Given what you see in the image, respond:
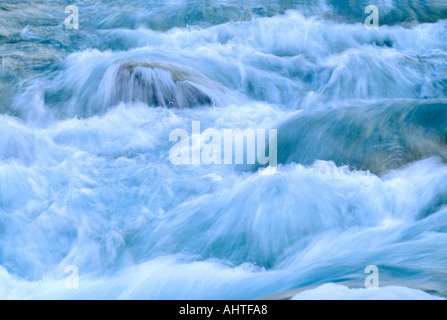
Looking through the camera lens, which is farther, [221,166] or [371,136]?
[221,166]

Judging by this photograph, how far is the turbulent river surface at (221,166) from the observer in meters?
4.34

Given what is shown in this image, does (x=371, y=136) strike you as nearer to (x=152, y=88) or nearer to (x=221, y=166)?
(x=221, y=166)

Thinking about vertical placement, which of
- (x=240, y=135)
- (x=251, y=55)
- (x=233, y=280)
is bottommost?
(x=233, y=280)

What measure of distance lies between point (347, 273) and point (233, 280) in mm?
874

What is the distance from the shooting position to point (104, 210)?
5219 mm

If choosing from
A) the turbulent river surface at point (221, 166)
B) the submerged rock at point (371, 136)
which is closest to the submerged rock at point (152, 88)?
the turbulent river surface at point (221, 166)

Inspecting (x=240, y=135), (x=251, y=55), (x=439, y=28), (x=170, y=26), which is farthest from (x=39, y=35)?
(x=439, y=28)

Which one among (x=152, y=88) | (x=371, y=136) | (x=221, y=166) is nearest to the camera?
(x=371, y=136)

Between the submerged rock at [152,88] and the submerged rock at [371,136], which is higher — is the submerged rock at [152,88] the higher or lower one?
the higher one

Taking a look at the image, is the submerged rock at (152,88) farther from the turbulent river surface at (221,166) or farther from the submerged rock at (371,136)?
the submerged rock at (371,136)

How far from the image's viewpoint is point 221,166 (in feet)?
19.4

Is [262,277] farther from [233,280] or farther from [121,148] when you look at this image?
[121,148]

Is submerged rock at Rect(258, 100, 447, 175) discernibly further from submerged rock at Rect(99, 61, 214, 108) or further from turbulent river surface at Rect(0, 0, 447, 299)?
submerged rock at Rect(99, 61, 214, 108)

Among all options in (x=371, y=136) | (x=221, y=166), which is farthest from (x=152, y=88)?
(x=371, y=136)
